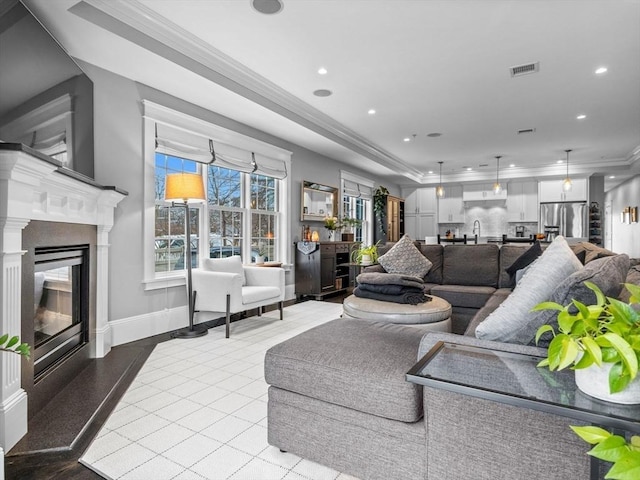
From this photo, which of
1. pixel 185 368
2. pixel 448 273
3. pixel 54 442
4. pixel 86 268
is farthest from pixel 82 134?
pixel 448 273

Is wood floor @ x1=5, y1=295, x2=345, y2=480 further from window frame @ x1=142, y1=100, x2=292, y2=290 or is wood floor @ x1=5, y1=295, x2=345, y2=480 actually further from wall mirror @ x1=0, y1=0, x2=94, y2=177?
wall mirror @ x1=0, y1=0, x2=94, y2=177

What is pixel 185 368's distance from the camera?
2863 millimetres

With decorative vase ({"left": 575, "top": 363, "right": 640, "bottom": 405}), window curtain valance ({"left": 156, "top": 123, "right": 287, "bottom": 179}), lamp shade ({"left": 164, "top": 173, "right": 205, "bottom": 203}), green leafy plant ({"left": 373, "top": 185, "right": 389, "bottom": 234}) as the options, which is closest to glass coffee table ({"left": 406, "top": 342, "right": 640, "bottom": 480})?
decorative vase ({"left": 575, "top": 363, "right": 640, "bottom": 405})

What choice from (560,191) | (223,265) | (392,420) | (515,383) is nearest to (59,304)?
(223,265)

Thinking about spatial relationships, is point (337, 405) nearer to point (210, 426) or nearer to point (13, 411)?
point (210, 426)

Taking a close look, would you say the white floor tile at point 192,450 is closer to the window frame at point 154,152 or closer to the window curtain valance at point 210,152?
the window frame at point 154,152

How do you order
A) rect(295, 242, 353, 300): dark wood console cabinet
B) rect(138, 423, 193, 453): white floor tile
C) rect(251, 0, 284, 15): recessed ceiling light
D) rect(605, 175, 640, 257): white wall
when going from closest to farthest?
rect(138, 423, 193, 453): white floor tile → rect(251, 0, 284, 15): recessed ceiling light → rect(295, 242, 353, 300): dark wood console cabinet → rect(605, 175, 640, 257): white wall

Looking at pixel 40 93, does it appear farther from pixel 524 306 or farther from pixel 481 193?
pixel 481 193

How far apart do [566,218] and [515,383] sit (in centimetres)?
939

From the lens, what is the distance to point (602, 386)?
34.3 inches

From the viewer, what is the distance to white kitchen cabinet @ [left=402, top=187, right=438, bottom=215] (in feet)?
34.1

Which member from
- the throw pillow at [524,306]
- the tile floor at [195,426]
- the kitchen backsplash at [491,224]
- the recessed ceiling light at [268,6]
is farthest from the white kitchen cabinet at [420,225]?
the throw pillow at [524,306]

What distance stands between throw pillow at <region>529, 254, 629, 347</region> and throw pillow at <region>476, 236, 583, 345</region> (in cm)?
3

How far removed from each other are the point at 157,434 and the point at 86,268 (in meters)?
1.60
